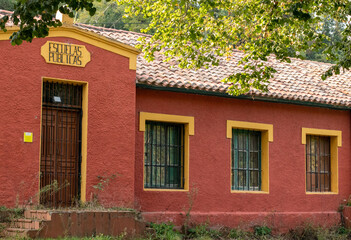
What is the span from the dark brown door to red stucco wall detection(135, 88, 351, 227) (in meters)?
1.64

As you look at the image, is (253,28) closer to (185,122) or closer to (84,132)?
(185,122)

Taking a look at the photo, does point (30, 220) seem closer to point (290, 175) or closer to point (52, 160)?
point (52, 160)

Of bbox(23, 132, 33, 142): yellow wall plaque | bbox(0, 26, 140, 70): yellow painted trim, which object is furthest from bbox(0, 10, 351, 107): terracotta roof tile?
bbox(23, 132, 33, 142): yellow wall plaque

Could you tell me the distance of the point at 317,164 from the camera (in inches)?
672

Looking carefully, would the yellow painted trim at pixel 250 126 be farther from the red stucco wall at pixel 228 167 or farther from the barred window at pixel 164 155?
the barred window at pixel 164 155

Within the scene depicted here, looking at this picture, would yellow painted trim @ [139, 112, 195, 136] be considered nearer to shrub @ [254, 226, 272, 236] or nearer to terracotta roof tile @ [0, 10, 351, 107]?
terracotta roof tile @ [0, 10, 351, 107]

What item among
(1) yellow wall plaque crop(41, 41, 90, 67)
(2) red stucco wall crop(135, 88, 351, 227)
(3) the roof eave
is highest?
(1) yellow wall plaque crop(41, 41, 90, 67)

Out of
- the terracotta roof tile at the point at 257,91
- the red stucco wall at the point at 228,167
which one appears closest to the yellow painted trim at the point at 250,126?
the red stucco wall at the point at 228,167

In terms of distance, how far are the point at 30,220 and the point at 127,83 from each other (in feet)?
12.5

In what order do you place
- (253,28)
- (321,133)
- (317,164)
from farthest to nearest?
(317,164)
(321,133)
(253,28)

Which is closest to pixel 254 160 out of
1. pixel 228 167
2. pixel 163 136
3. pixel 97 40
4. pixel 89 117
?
pixel 228 167

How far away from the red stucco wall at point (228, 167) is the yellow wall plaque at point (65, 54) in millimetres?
1841

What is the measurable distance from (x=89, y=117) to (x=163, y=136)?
2543mm

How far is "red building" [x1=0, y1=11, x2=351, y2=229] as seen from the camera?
39.1ft
